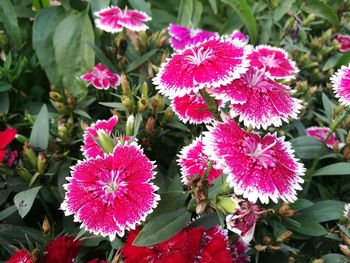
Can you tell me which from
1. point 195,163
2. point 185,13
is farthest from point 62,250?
point 185,13

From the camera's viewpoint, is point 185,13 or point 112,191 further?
point 185,13

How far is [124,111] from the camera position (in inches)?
42.8

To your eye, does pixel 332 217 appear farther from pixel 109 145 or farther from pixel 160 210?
pixel 109 145

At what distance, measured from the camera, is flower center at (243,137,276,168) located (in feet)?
2.37

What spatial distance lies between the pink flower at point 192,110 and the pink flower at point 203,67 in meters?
0.11

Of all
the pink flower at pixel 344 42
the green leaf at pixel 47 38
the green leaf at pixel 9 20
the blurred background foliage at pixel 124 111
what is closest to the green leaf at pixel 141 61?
the blurred background foliage at pixel 124 111

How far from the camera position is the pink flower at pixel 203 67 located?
0.75m

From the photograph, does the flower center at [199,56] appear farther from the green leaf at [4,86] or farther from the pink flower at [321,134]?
the green leaf at [4,86]

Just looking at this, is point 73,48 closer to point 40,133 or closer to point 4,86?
point 4,86

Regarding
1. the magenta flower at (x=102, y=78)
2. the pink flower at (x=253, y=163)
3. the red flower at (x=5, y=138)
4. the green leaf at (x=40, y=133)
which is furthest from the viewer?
the magenta flower at (x=102, y=78)

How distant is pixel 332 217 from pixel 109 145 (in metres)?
0.54

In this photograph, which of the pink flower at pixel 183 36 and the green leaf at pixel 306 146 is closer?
the green leaf at pixel 306 146

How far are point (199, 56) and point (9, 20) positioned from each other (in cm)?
75

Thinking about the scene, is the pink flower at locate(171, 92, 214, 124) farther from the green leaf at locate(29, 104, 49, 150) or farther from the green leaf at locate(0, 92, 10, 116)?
the green leaf at locate(0, 92, 10, 116)
